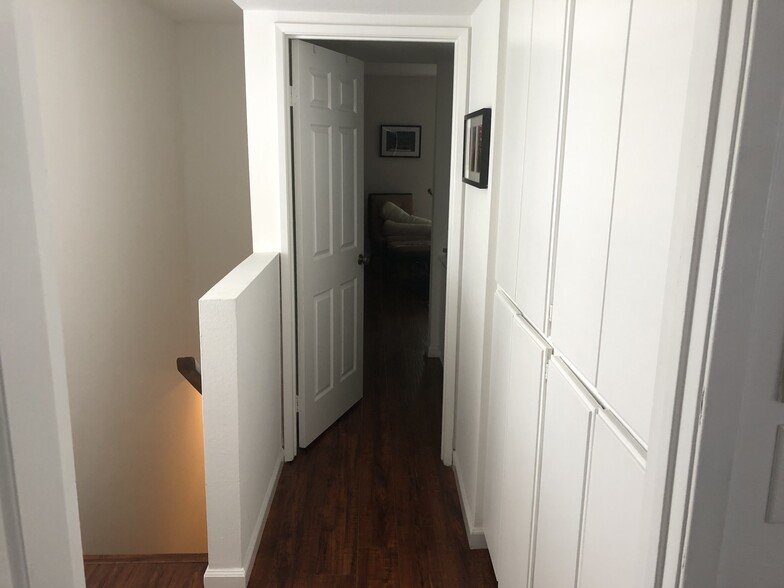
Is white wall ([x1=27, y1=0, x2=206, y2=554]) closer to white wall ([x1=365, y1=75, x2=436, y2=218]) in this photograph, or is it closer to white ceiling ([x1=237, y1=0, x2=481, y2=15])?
white ceiling ([x1=237, y1=0, x2=481, y2=15])

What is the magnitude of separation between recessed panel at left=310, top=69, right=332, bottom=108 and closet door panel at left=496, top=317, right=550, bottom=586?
1.77 m

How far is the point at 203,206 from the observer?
15.0 ft

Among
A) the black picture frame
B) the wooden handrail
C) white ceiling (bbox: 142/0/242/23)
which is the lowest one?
the wooden handrail

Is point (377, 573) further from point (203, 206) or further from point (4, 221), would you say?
point (203, 206)

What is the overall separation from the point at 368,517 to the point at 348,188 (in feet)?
5.99

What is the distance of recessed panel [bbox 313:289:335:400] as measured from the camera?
3.38 meters

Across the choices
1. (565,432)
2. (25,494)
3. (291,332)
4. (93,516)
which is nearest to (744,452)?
(565,432)

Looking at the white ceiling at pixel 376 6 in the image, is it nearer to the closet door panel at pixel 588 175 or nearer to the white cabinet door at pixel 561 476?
the closet door panel at pixel 588 175

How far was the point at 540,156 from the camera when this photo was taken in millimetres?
1743

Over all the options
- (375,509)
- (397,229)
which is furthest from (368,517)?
(397,229)

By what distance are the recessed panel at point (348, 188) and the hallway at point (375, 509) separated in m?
1.09

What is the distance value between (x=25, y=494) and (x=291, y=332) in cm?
250

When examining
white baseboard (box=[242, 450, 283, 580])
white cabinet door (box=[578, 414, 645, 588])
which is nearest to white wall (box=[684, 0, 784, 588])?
white cabinet door (box=[578, 414, 645, 588])

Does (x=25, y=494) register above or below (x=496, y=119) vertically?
below
